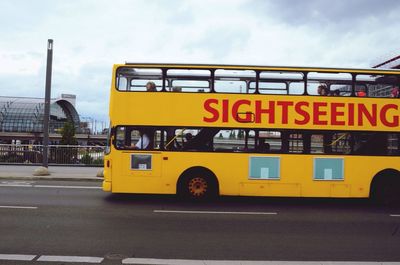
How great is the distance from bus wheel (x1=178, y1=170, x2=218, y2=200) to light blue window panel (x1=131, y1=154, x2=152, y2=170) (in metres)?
0.97

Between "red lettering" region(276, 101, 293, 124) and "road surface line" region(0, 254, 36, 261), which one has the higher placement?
"red lettering" region(276, 101, 293, 124)

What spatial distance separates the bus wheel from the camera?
39.1 ft

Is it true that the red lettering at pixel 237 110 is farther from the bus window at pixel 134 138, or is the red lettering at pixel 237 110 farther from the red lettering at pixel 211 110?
the bus window at pixel 134 138

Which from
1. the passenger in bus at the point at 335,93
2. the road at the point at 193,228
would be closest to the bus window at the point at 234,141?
the road at the point at 193,228

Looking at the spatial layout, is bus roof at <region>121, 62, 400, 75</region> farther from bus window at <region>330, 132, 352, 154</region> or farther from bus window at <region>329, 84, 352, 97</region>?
bus window at <region>330, 132, 352, 154</region>

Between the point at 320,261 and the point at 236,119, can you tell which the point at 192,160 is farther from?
the point at 320,261

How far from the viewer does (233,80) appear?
12.1 m

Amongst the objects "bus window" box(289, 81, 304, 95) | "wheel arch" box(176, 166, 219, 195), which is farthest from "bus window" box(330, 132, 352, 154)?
"wheel arch" box(176, 166, 219, 195)

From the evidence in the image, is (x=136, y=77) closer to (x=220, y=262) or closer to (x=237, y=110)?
(x=237, y=110)

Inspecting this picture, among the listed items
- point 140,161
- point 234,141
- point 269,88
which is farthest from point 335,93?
point 140,161

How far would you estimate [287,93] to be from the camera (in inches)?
471

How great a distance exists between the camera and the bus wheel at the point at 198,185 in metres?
11.9

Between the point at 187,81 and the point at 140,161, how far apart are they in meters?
2.44

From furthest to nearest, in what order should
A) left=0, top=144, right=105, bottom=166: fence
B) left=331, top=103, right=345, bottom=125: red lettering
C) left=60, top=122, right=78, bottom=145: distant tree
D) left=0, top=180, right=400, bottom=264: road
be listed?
left=60, top=122, right=78, bottom=145: distant tree
left=0, top=144, right=105, bottom=166: fence
left=331, top=103, right=345, bottom=125: red lettering
left=0, top=180, right=400, bottom=264: road
